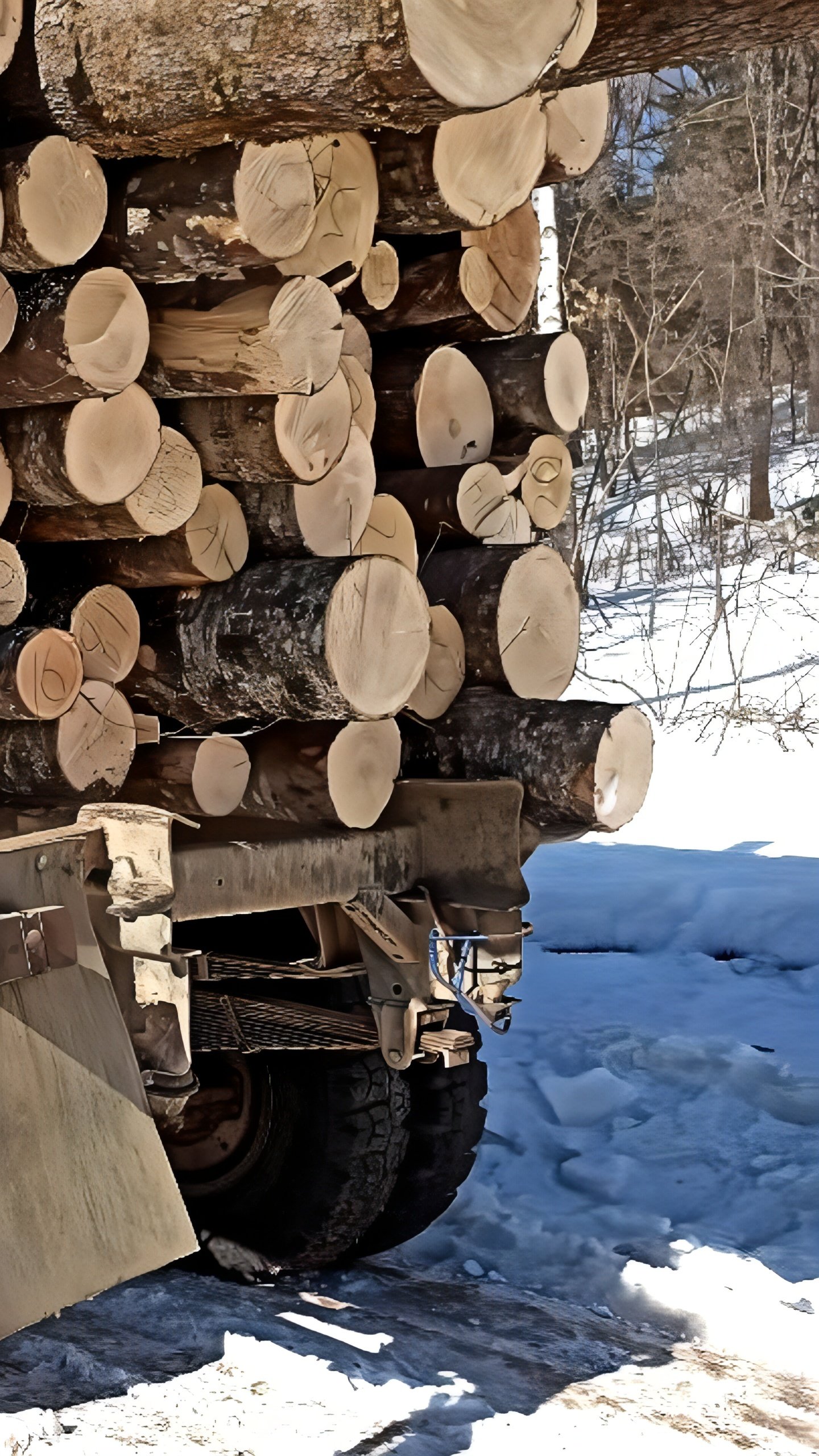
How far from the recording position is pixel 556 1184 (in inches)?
166

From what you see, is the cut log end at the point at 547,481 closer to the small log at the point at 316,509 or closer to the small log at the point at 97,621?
the small log at the point at 316,509

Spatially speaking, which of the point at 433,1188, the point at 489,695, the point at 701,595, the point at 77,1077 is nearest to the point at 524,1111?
the point at 433,1188

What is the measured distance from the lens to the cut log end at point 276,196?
2.38m

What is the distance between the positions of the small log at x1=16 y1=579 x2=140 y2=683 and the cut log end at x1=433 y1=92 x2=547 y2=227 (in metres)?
0.92

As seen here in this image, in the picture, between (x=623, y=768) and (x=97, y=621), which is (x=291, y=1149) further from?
(x=97, y=621)

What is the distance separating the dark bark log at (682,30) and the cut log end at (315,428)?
0.75 meters

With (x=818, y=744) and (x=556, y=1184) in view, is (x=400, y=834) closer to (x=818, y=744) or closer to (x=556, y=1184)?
(x=556, y=1184)

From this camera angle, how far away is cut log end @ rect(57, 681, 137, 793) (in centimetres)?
270

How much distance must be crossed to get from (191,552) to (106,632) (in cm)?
21

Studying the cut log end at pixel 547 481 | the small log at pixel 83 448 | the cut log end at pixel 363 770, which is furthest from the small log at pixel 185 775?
the cut log end at pixel 547 481

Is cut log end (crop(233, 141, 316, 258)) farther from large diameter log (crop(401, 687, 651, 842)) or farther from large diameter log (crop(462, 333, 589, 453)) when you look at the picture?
large diameter log (crop(401, 687, 651, 842))

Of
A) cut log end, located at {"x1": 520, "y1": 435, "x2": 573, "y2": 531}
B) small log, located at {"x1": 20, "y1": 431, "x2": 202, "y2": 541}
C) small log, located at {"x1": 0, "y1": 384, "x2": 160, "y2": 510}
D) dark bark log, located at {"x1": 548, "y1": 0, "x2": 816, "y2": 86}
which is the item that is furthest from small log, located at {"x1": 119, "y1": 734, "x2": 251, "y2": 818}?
dark bark log, located at {"x1": 548, "y1": 0, "x2": 816, "y2": 86}

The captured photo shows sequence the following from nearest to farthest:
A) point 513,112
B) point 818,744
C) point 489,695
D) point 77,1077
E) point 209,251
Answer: point 77,1077 < point 209,251 < point 513,112 < point 489,695 < point 818,744

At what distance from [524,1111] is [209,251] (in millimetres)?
2967
